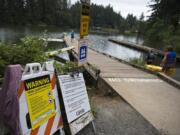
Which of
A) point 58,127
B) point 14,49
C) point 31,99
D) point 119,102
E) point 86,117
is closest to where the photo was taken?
point 31,99

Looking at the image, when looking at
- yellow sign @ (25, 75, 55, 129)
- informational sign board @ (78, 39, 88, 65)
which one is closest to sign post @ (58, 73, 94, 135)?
yellow sign @ (25, 75, 55, 129)

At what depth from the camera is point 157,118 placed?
168 inches

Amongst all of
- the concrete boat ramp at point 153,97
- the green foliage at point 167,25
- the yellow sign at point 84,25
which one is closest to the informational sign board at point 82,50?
the yellow sign at point 84,25

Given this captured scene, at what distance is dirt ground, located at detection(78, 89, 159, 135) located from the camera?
3.56m

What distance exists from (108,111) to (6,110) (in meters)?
2.46

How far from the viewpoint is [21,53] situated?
3.55 m

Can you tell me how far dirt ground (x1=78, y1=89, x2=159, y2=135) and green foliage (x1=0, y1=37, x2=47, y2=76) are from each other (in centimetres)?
149

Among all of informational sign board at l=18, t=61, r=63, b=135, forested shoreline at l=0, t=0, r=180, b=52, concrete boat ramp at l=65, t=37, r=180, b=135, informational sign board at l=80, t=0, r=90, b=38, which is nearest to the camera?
informational sign board at l=18, t=61, r=63, b=135

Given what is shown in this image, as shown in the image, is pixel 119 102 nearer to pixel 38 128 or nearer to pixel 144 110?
pixel 144 110

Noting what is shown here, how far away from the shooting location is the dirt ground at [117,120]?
356 cm

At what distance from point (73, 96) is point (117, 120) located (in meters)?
1.24

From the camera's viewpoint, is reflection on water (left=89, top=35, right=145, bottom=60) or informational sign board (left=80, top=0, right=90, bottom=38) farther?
reflection on water (left=89, top=35, right=145, bottom=60)

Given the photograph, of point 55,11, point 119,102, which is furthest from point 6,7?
point 119,102

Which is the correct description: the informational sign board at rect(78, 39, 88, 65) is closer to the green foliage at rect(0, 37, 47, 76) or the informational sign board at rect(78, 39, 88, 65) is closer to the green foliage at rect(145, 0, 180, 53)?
the green foliage at rect(0, 37, 47, 76)
